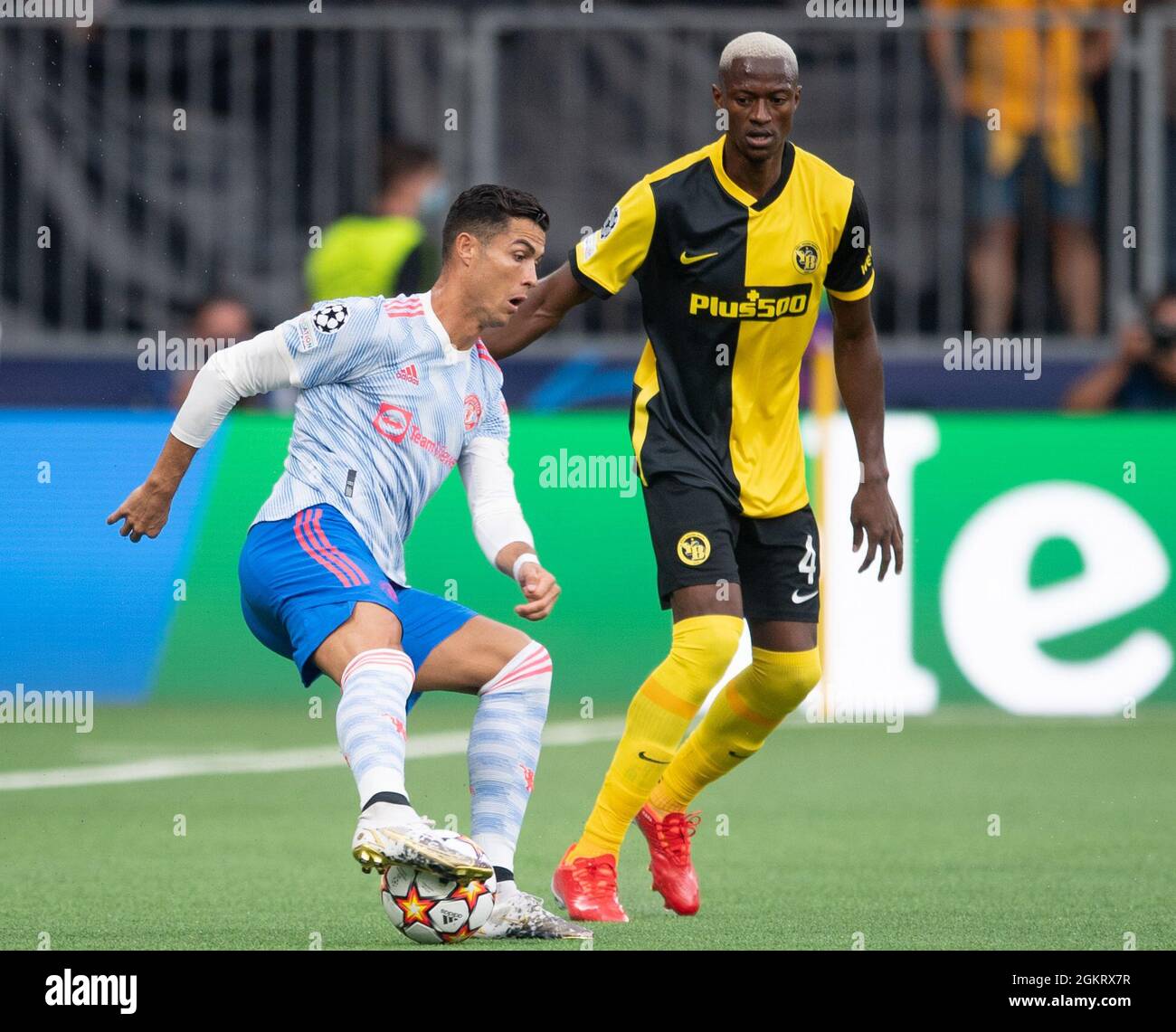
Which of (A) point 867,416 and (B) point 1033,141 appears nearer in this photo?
(A) point 867,416

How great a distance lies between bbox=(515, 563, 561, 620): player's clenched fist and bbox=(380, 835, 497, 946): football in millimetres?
653

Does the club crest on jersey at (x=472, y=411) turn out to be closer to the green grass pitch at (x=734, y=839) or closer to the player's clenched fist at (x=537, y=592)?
the player's clenched fist at (x=537, y=592)

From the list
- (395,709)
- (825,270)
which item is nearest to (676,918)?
(395,709)

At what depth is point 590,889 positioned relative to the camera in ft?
20.6

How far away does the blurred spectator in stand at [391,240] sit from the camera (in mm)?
11672

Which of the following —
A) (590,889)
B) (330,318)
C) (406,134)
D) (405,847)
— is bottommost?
(590,889)

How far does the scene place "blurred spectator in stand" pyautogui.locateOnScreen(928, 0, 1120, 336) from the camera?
40.9ft

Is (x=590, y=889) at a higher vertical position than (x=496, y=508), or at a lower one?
lower

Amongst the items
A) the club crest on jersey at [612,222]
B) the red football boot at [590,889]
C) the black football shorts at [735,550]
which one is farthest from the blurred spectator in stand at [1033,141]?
the red football boot at [590,889]

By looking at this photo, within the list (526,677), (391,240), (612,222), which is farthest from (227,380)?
(391,240)

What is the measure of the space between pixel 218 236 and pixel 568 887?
6861 millimetres

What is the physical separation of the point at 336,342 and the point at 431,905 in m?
1.44

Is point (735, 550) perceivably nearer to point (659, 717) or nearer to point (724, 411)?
point (724, 411)

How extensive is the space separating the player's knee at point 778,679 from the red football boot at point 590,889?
0.69 metres
